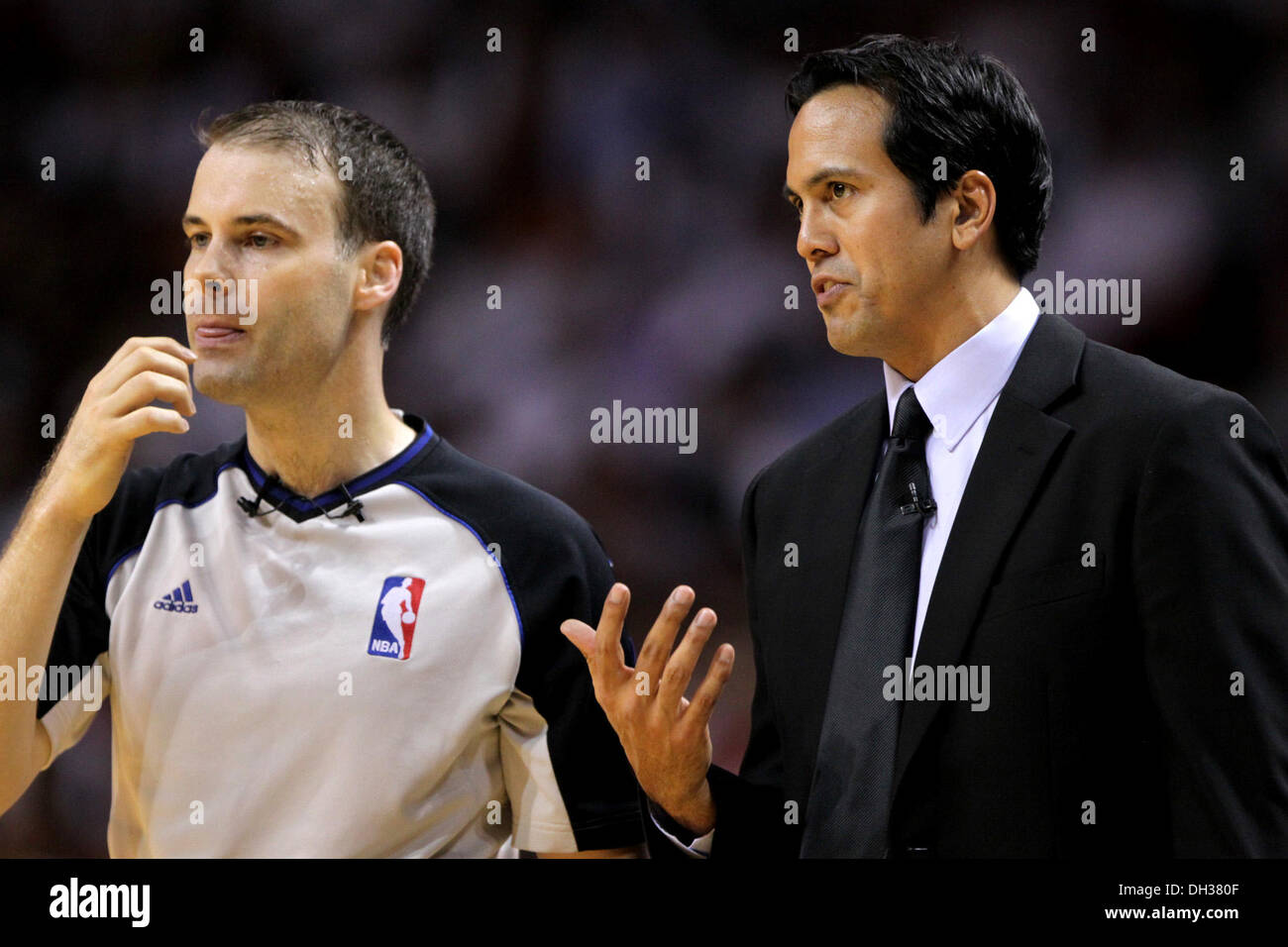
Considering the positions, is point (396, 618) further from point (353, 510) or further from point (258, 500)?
point (258, 500)

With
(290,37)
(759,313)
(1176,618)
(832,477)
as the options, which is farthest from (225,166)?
(1176,618)

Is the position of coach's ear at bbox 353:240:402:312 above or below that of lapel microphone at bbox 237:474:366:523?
above

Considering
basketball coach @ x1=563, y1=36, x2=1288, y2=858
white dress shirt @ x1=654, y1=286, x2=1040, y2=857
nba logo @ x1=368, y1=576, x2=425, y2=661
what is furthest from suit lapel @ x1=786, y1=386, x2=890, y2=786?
nba logo @ x1=368, y1=576, x2=425, y2=661

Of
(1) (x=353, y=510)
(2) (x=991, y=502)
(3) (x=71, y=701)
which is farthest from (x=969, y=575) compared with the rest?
(3) (x=71, y=701)

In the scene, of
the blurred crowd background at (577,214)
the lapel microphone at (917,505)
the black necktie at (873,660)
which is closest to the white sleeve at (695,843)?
the black necktie at (873,660)

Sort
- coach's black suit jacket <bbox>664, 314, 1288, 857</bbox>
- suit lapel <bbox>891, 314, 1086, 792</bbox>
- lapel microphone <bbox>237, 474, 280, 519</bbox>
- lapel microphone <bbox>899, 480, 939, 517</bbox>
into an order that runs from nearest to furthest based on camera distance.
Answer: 1. coach's black suit jacket <bbox>664, 314, 1288, 857</bbox>
2. suit lapel <bbox>891, 314, 1086, 792</bbox>
3. lapel microphone <bbox>899, 480, 939, 517</bbox>
4. lapel microphone <bbox>237, 474, 280, 519</bbox>

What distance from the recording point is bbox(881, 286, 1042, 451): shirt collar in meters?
2.06

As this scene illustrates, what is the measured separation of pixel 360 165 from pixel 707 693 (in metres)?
1.27

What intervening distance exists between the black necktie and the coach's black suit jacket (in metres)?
0.06

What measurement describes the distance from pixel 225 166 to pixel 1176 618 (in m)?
1.85

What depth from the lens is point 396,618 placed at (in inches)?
90.0

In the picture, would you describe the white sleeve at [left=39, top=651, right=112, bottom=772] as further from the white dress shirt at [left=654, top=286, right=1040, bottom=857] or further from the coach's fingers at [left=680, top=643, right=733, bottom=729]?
the white dress shirt at [left=654, top=286, right=1040, bottom=857]

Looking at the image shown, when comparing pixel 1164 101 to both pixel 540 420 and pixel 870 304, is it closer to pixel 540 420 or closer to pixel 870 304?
pixel 870 304
